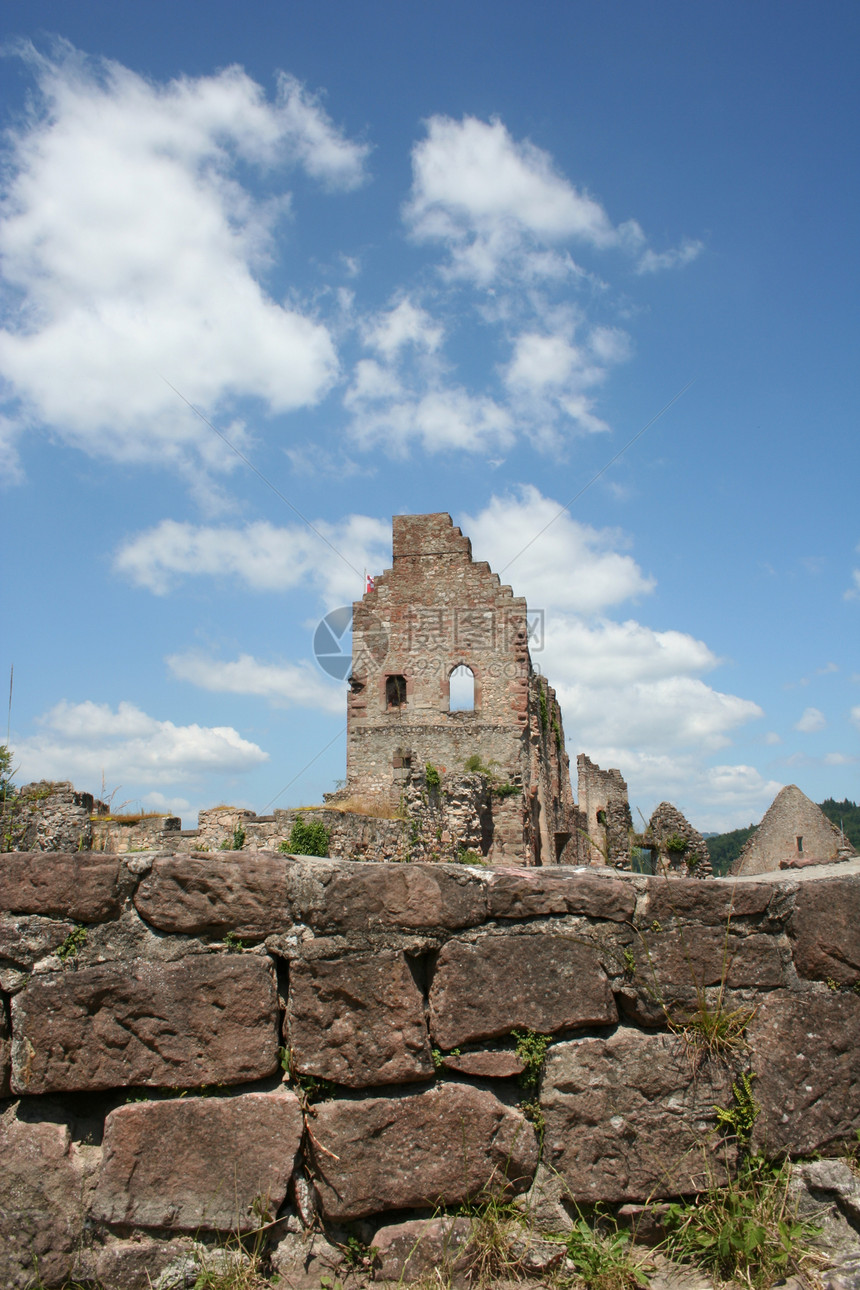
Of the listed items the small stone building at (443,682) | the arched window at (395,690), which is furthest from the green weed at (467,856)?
the arched window at (395,690)

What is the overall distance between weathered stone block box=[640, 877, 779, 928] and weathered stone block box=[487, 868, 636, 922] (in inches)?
3.3

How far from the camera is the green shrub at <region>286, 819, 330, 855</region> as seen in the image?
1365cm

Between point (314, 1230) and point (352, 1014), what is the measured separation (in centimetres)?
68

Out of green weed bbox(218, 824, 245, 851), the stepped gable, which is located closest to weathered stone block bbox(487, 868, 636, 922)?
green weed bbox(218, 824, 245, 851)

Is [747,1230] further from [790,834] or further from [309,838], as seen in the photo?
[790,834]

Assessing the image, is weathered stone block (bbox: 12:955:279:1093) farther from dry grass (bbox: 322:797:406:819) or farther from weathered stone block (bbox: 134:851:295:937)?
dry grass (bbox: 322:797:406:819)

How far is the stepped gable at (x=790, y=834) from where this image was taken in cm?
1825

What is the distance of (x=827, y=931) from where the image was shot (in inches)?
116

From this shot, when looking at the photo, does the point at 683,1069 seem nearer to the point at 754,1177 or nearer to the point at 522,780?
the point at 754,1177

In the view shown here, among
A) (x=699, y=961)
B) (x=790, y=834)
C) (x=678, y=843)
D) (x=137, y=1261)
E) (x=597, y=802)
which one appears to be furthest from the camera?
(x=597, y=802)

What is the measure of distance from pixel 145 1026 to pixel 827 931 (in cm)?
243

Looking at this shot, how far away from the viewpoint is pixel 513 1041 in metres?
2.78

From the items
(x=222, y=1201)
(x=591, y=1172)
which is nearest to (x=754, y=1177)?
(x=591, y=1172)

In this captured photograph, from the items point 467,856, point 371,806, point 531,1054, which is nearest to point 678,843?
point 467,856
